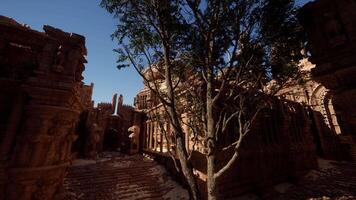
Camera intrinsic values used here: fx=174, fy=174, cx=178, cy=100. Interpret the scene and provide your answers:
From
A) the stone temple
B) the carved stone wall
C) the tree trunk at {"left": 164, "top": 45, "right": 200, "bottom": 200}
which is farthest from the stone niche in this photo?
the carved stone wall

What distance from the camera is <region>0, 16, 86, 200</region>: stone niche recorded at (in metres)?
4.77

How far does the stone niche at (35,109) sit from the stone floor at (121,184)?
4.24m

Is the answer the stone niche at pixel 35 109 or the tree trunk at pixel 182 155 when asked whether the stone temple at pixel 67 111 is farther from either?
the tree trunk at pixel 182 155

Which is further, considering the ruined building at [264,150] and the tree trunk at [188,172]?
the ruined building at [264,150]

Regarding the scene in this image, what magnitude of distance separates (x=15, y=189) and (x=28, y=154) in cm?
90

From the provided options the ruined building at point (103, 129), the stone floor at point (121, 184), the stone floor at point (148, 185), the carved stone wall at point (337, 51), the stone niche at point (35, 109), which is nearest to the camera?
the carved stone wall at point (337, 51)

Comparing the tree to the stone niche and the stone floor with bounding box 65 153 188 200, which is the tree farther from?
the stone floor with bounding box 65 153 188 200

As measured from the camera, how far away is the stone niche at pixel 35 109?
4766mm

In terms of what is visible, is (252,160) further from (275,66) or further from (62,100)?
(62,100)

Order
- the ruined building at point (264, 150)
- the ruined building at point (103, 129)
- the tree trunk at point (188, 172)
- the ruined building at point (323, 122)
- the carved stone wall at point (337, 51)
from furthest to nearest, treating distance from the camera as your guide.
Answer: the ruined building at point (323, 122), the ruined building at point (103, 129), the ruined building at point (264, 150), the tree trunk at point (188, 172), the carved stone wall at point (337, 51)

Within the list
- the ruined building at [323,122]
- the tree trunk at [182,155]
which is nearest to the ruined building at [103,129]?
the tree trunk at [182,155]

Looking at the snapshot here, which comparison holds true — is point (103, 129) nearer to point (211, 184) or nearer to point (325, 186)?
point (211, 184)

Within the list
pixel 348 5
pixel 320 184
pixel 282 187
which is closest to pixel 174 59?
pixel 348 5

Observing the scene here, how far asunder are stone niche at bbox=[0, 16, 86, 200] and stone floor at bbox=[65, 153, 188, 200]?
424 cm
